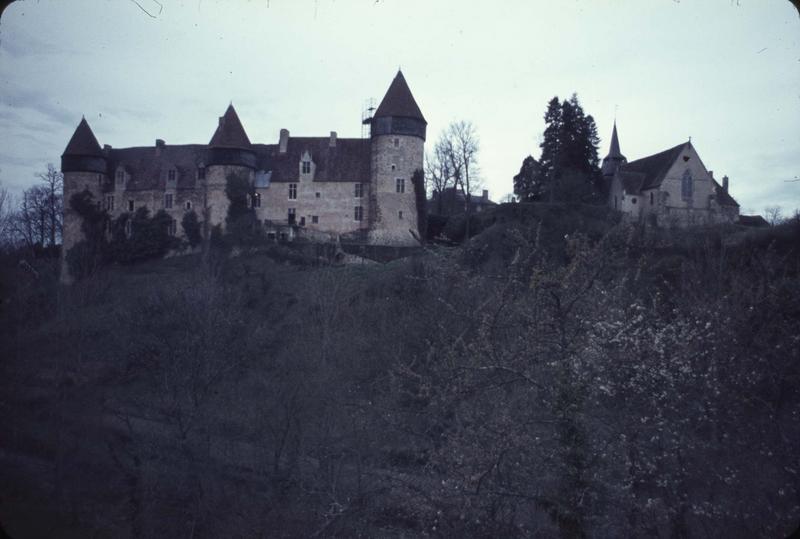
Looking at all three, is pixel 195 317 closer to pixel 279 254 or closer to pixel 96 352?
pixel 96 352

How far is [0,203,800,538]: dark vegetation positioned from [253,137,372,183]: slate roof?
9896mm

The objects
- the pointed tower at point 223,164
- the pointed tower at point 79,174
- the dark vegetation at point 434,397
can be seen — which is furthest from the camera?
the pointed tower at point 79,174

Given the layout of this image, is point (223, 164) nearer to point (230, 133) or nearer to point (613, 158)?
point (230, 133)

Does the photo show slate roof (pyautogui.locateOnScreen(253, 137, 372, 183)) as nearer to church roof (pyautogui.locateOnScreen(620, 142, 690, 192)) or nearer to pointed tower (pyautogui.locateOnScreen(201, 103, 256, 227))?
pointed tower (pyautogui.locateOnScreen(201, 103, 256, 227))

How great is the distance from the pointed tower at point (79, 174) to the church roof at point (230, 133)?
743 cm

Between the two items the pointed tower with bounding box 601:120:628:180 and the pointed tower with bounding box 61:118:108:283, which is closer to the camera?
the pointed tower with bounding box 61:118:108:283

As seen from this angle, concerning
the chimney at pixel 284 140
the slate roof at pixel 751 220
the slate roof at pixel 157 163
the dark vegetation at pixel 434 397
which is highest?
the chimney at pixel 284 140

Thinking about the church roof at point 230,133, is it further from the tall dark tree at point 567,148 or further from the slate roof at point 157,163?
the tall dark tree at point 567,148

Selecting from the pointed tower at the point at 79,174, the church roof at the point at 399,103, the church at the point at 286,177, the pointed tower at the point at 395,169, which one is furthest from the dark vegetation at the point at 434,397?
the pointed tower at the point at 79,174

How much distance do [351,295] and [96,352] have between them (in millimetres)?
9572

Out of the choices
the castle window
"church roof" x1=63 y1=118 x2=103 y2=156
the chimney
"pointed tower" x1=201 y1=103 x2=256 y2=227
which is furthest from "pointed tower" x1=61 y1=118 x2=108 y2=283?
the castle window

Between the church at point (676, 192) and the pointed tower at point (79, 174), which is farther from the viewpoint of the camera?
the pointed tower at point (79, 174)

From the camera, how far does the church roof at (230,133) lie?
3766 centimetres

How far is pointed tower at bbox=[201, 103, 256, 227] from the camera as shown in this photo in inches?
1470
